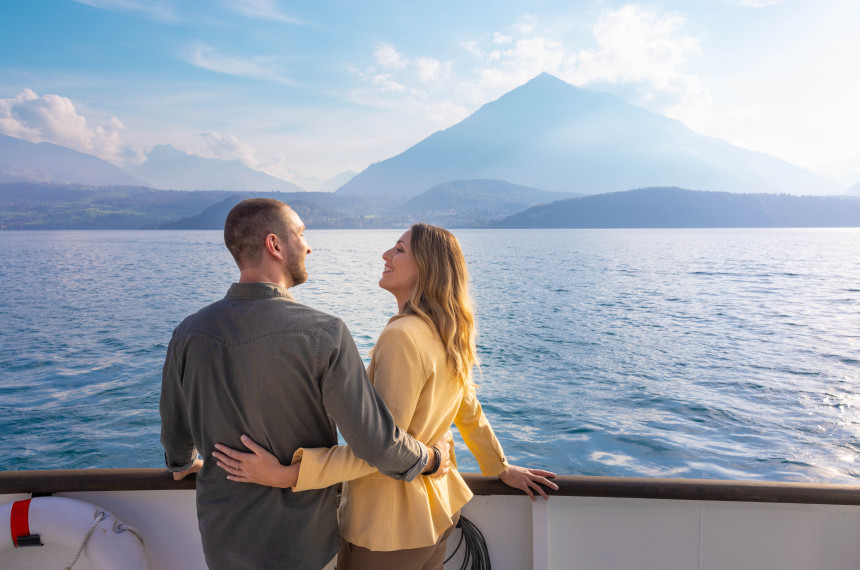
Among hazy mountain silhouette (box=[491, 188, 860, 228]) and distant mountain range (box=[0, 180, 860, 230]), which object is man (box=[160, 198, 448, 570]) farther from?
hazy mountain silhouette (box=[491, 188, 860, 228])

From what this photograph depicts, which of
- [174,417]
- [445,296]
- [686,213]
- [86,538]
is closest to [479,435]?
[445,296]

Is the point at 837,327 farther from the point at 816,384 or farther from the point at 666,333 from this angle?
the point at 816,384

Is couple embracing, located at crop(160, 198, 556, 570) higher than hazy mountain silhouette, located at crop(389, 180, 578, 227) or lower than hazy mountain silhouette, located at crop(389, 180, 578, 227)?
lower

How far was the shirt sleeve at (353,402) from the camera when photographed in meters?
1.24

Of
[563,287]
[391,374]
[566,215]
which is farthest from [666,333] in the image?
[566,215]

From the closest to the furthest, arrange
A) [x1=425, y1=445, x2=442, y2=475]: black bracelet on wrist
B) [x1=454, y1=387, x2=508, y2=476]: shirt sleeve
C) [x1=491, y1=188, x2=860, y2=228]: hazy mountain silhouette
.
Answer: [x1=425, y1=445, x2=442, y2=475]: black bracelet on wrist
[x1=454, y1=387, x2=508, y2=476]: shirt sleeve
[x1=491, y1=188, x2=860, y2=228]: hazy mountain silhouette

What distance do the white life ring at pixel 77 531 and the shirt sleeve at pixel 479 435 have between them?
130 centimetres

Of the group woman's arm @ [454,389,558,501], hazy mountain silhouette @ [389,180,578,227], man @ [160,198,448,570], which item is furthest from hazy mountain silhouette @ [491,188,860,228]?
man @ [160,198,448,570]

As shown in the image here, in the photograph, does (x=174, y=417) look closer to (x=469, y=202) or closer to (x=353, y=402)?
(x=353, y=402)

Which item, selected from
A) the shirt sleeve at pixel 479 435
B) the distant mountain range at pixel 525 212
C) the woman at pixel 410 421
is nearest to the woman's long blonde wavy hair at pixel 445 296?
the woman at pixel 410 421

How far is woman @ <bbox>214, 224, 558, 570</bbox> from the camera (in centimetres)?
131

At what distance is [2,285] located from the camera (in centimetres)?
2616

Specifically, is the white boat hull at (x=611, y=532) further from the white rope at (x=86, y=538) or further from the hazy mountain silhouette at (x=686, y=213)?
the hazy mountain silhouette at (x=686, y=213)

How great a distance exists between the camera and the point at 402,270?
65.1 inches
